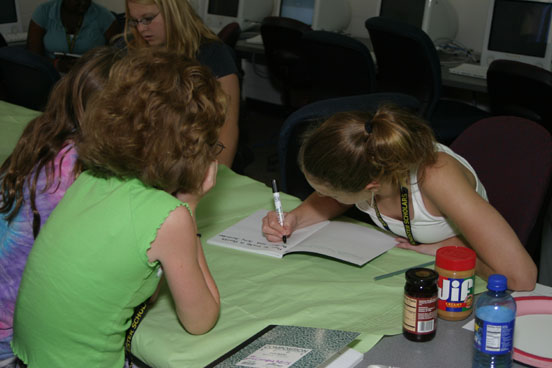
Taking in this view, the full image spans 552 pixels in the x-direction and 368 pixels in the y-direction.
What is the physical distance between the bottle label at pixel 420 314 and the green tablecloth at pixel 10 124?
57.0 inches

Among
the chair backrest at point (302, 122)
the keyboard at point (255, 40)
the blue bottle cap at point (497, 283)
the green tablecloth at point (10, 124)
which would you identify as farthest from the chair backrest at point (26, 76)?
the keyboard at point (255, 40)

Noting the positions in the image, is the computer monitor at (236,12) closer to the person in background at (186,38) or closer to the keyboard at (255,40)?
the keyboard at (255,40)

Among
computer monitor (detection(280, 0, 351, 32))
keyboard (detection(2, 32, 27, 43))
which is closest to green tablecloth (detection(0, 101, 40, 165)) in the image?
keyboard (detection(2, 32, 27, 43))

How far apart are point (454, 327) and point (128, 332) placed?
1.97 feet

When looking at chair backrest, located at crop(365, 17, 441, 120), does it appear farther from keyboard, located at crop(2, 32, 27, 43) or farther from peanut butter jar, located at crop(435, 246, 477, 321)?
keyboard, located at crop(2, 32, 27, 43)

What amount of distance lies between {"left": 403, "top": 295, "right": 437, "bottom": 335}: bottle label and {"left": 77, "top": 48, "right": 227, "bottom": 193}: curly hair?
0.43m

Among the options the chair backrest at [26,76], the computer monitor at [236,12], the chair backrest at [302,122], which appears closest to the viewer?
the chair backrest at [302,122]

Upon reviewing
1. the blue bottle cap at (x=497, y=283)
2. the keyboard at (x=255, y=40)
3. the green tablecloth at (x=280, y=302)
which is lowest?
the green tablecloth at (x=280, y=302)

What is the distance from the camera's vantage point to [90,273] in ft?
3.40

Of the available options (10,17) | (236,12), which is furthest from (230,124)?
(10,17)

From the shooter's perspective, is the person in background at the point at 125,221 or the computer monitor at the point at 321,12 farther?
the computer monitor at the point at 321,12

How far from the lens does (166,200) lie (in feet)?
3.42

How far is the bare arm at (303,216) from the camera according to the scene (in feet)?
4.91

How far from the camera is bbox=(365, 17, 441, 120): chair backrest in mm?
3105
